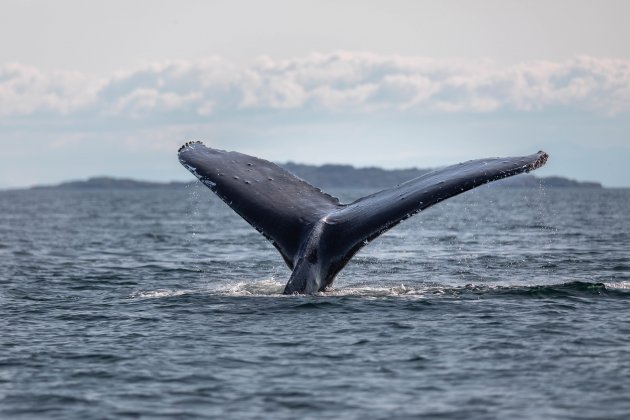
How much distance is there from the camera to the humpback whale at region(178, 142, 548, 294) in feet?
39.1

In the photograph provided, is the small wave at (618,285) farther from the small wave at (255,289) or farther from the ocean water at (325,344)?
the small wave at (255,289)

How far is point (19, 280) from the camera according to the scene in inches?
769

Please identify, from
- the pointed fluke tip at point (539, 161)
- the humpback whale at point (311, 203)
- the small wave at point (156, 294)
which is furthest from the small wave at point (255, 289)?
the pointed fluke tip at point (539, 161)

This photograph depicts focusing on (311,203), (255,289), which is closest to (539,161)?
(311,203)

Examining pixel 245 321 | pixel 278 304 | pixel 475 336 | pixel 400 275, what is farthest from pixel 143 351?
pixel 400 275

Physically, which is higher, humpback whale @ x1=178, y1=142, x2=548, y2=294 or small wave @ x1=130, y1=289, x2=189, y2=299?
humpback whale @ x1=178, y1=142, x2=548, y2=294

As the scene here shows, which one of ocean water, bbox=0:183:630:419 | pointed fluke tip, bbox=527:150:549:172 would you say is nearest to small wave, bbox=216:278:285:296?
ocean water, bbox=0:183:630:419

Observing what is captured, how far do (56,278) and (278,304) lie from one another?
727 centimetres

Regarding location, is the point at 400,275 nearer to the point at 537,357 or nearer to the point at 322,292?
the point at 322,292

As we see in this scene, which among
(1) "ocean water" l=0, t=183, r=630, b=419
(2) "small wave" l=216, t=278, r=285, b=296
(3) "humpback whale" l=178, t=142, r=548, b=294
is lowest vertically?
(1) "ocean water" l=0, t=183, r=630, b=419

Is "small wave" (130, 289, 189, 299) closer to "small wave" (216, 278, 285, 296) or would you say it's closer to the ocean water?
the ocean water

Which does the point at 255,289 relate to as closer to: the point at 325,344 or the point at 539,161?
the point at 325,344

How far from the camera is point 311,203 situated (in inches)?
524

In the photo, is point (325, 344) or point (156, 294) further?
point (156, 294)
